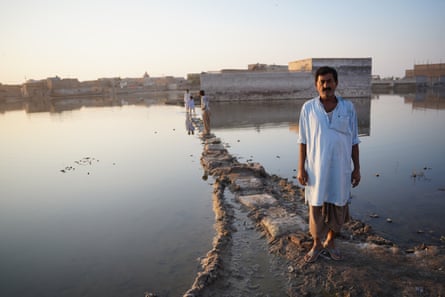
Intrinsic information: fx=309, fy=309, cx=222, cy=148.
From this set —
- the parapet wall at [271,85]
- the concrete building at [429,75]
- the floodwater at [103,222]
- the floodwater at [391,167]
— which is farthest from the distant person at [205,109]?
the concrete building at [429,75]

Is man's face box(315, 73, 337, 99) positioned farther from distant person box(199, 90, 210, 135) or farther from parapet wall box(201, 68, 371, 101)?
parapet wall box(201, 68, 371, 101)

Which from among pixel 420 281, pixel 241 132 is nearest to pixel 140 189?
pixel 420 281

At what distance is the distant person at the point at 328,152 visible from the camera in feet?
8.61

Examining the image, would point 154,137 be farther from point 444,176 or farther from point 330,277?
point 330,277

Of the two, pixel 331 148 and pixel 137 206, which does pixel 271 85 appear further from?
pixel 331 148

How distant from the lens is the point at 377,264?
278 centimetres

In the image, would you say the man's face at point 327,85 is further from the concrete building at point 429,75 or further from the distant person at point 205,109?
the concrete building at point 429,75

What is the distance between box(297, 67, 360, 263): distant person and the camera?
8.61 ft

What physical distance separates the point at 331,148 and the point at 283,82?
3201 cm

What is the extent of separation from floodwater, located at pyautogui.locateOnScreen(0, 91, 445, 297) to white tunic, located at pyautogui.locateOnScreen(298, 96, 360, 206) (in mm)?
1496

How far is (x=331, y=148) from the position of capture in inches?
103

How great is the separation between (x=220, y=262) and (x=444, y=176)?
5.23 meters

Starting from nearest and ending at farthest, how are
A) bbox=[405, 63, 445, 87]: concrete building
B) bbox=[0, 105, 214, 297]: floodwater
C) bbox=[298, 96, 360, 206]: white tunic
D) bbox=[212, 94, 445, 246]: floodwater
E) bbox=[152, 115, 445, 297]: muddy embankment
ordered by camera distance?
bbox=[152, 115, 445, 297]: muddy embankment < bbox=[298, 96, 360, 206]: white tunic < bbox=[0, 105, 214, 297]: floodwater < bbox=[212, 94, 445, 246]: floodwater < bbox=[405, 63, 445, 87]: concrete building

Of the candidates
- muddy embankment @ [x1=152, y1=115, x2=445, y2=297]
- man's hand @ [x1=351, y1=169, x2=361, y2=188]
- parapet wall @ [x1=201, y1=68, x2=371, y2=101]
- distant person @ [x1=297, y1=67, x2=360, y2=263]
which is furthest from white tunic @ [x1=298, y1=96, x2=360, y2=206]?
parapet wall @ [x1=201, y1=68, x2=371, y2=101]
